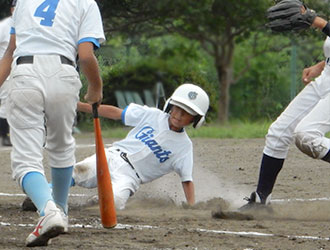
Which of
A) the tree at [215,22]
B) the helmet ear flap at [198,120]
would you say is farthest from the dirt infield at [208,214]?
the tree at [215,22]

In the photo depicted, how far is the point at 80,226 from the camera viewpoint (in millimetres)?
5781

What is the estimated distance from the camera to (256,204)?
264 inches

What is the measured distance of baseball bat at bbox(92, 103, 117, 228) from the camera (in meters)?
5.39

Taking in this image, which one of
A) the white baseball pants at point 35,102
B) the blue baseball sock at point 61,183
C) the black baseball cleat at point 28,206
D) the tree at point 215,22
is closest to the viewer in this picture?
the white baseball pants at point 35,102

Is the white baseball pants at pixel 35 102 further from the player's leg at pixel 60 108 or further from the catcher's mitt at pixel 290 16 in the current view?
the catcher's mitt at pixel 290 16

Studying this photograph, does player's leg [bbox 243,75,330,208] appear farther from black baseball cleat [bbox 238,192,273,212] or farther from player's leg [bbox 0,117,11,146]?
player's leg [bbox 0,117,11,146]

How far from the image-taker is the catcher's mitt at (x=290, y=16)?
20.4ft

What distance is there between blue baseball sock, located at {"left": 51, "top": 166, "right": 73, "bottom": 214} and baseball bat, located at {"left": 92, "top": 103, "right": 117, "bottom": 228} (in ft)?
0.67

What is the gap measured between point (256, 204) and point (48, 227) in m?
2.46

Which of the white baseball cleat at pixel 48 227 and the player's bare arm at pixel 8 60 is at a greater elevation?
the player's bare arm at pixel 8 60

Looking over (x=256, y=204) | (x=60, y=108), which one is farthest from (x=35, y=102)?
(x=256, y=204)

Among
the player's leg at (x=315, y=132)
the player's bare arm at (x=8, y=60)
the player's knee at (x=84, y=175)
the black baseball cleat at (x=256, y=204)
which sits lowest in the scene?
the black baseball cleat at (x=256, y=204)

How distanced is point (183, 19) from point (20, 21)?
1299cm

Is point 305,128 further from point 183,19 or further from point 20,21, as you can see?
point 183,19
